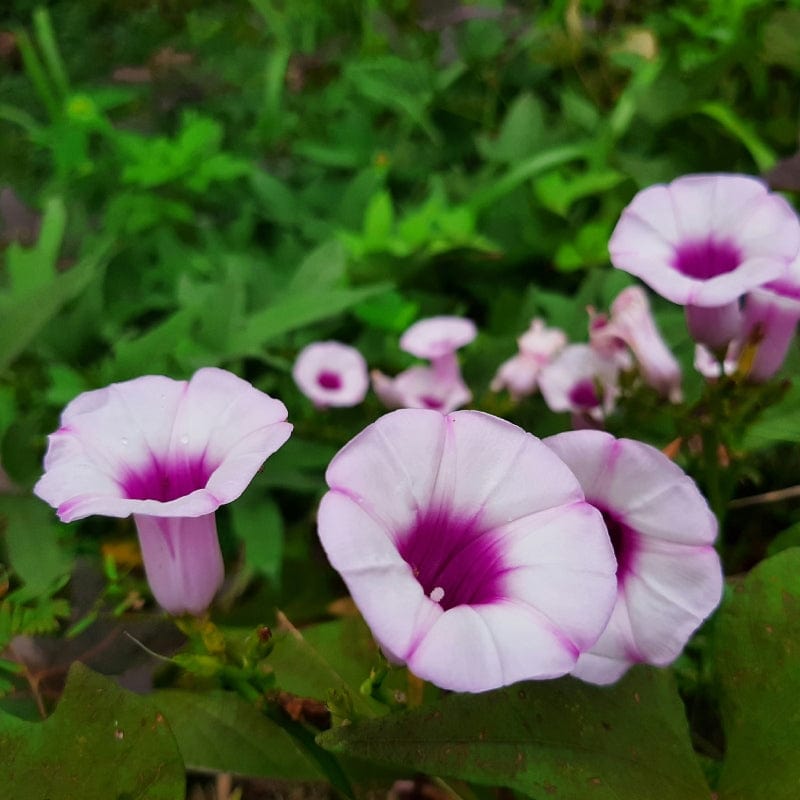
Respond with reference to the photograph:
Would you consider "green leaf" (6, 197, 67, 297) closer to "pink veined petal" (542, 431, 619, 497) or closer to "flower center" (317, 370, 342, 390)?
"flower center" (317, 370, 342, 390)

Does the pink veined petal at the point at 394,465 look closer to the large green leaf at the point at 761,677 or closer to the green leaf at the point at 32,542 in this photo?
the large green leaf at the point at 761,677

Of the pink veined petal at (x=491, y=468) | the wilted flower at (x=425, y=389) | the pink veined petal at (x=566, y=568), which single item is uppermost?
the pink veined petal at (x=491, y=468)

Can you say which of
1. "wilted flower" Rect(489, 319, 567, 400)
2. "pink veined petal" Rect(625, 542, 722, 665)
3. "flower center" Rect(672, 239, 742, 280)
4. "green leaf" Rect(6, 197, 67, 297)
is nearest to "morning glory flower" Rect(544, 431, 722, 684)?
"pink veined petal" Rect(625, 542, 722, 665)

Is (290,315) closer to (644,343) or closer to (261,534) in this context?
(261,534)

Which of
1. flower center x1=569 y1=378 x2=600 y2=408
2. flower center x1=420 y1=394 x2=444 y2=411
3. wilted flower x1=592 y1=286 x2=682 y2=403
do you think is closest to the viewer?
wilted flower x1=592 y1=286 x2=682 y2=403

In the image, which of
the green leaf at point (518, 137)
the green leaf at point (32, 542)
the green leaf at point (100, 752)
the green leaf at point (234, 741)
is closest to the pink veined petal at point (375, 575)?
the green leaf at point (100, 752)

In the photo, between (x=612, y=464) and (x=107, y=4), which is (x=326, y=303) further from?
(x=107, y=4)

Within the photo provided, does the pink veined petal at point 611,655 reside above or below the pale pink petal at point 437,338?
above
